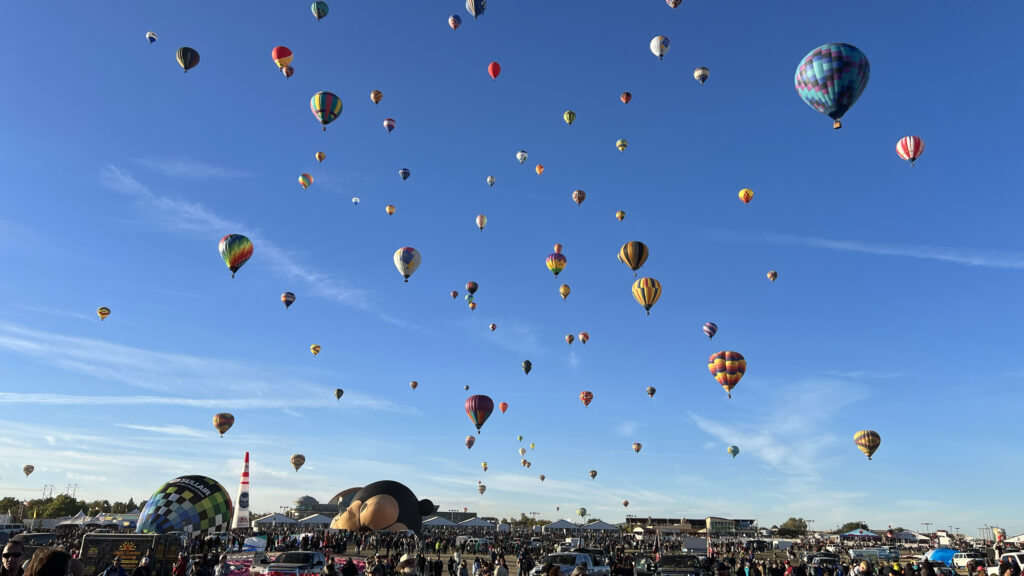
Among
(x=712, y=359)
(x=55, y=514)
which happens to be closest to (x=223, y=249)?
(x=712, y=359)

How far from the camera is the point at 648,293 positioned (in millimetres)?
39781

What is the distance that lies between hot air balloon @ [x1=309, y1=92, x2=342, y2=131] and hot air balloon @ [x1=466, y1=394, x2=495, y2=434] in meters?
19.7

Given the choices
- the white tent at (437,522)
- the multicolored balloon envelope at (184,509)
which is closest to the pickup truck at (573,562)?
the multicolored balloon envelope at (184,509)

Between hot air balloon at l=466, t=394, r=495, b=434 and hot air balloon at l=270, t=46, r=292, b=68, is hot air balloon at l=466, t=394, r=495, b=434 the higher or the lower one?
the lower one

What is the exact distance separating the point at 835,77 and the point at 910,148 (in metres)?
7.84

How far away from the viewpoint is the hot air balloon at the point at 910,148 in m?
33.7

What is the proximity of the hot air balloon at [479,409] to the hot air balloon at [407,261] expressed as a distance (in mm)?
9922

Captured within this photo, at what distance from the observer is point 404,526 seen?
49.0 metres

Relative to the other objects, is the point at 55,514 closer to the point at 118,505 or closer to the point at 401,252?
the point at 118,505

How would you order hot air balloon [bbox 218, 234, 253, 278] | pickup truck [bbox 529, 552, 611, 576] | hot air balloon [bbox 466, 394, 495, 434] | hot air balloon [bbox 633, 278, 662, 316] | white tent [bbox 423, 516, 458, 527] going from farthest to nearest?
white tent [bbox 423, 516, 458, 527]
hot air balloon [bbox 466, 394, 495, 434]
hot air balloon [bbox 633, 278, 662, 316]
hot air balloon [bbox 218, 234, 253, 278]
pickup truck [bbox 529, 552, 611, 576]

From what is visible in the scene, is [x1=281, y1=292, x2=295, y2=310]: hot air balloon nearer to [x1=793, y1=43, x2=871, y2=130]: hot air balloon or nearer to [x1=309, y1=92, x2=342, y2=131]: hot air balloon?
[x1=309, y1=92, x2=342, y2=131]: hot air balloon

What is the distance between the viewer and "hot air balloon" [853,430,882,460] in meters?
47.9

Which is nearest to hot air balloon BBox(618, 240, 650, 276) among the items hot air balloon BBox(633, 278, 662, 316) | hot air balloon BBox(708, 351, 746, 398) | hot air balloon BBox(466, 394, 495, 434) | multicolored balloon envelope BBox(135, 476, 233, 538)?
hot air balloon BBox(633, 278, 662, 316)

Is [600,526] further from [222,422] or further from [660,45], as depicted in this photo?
[660,45]
